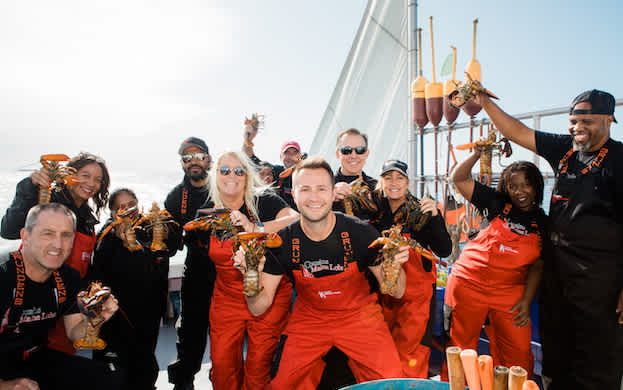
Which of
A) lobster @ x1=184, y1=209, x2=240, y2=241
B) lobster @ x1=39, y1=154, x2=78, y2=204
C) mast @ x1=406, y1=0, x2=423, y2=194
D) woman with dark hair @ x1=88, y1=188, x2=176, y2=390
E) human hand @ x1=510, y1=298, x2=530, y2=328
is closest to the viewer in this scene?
lobster @ x1=184, y1=209, x2=240, y2=241

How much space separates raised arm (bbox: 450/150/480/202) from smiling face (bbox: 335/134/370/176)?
847 millimetres

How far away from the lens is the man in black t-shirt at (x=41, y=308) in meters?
2.13

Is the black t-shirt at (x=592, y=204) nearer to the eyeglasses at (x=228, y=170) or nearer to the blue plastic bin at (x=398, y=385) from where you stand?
the blue plastic bin at (x=398, y=385)

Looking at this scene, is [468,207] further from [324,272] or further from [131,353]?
[131,353]

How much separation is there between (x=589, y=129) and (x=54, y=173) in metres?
3.89

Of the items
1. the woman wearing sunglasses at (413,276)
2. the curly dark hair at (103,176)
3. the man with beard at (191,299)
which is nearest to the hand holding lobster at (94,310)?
the man with beard at (191,299)

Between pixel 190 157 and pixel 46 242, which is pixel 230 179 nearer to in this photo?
pixel 190 157

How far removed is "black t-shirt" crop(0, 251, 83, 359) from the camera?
212 cm

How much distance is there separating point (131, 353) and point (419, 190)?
14.4 feet

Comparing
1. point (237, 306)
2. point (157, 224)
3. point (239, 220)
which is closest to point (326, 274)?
point (239, 220)

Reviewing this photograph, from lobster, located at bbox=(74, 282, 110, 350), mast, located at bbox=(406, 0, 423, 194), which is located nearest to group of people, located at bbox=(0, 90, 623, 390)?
lobster, located at bbox=(74, 282, 110, 350)

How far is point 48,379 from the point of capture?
2254 millimetres

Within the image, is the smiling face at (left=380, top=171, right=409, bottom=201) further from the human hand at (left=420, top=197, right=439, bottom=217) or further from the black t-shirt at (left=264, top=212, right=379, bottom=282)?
the black t-shirt at (left=264, top=212, right=379, bottom=282)

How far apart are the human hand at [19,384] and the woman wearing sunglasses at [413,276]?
8.43 feet
